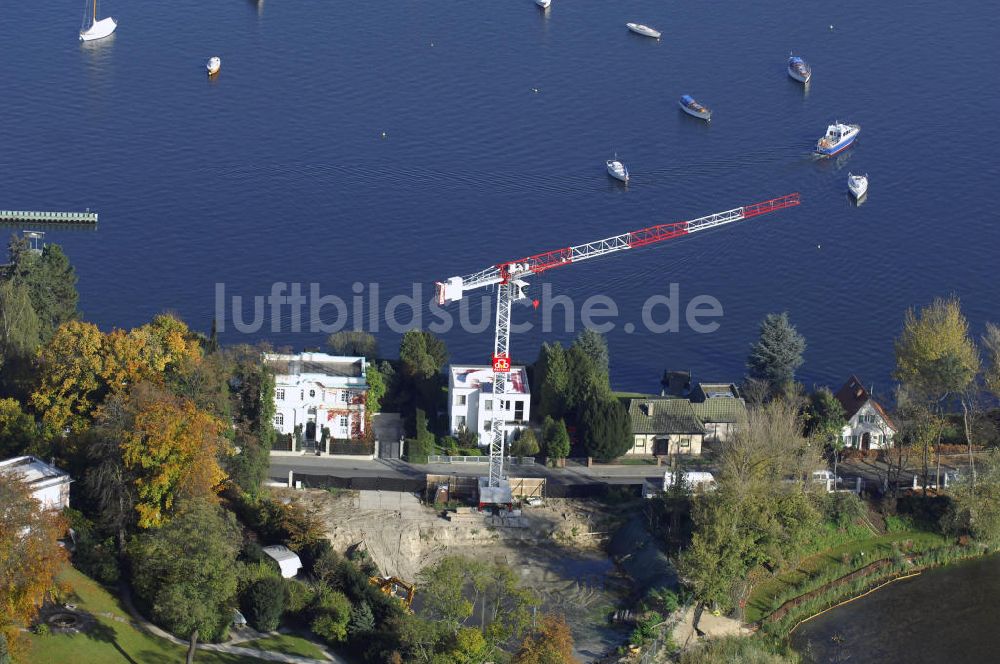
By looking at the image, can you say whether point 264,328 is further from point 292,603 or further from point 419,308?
point 292,603

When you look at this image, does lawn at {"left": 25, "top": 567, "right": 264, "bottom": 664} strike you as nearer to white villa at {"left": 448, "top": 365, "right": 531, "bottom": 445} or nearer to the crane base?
the crane base

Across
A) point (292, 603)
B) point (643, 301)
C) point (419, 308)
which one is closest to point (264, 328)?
point (419, 308)

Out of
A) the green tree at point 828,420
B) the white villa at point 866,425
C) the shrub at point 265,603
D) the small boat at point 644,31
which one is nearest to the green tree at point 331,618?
the shrub at point 265,603

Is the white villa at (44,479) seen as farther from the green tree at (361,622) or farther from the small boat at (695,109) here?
the small boat at (695,109)

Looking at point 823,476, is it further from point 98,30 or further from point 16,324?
point 98,30

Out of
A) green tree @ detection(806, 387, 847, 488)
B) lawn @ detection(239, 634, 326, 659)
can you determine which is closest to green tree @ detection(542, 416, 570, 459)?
green tree @ detection(806, 387, 847, 488)

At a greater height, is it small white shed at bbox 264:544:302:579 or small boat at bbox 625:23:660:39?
small boat at bbox 625:23:660:39
